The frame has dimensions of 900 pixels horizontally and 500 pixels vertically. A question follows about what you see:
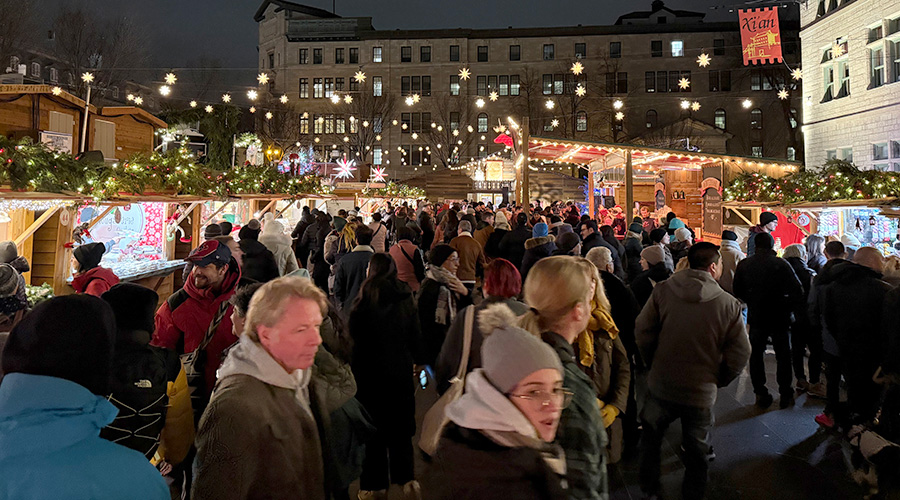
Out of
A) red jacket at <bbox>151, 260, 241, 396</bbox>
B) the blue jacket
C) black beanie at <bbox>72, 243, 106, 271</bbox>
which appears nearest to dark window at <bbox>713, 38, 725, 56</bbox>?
black beanie at <bbox>72, 243, 106, 271</bbox>

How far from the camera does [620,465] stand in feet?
15.5

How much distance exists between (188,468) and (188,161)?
238 inches

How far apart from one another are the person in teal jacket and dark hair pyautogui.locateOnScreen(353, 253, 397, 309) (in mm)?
2360

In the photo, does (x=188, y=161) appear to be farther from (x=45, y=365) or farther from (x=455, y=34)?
(x=455, y=34)

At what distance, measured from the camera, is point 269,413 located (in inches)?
78.8

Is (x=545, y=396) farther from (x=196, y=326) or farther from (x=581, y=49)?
(x=581, y=49)

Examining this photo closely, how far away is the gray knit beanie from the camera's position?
5.69ft

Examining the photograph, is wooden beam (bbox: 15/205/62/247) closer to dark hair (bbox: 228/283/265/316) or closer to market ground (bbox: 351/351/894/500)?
dark hair (bbox: 228/283/265/316)

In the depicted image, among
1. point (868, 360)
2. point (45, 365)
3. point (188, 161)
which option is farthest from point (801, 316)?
point (188, 161)

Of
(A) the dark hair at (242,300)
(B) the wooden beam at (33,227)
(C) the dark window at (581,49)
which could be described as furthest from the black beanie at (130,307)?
(C) the dark window at (581,49)

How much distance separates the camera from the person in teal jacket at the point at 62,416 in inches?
57.9

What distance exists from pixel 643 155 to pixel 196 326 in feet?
50.8

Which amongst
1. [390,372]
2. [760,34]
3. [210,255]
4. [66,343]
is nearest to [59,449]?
[66,343]

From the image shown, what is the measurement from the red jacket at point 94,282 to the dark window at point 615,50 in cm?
5567
